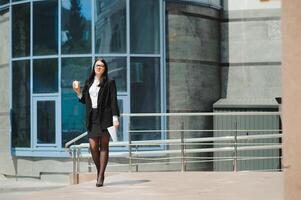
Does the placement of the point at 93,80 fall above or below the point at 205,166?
above

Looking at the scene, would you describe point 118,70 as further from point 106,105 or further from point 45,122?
point 106,105

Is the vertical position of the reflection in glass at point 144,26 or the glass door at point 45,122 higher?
the reflection in glass at point 144,26

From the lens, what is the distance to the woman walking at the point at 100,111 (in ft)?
29.8

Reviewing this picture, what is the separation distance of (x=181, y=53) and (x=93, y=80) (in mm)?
9998

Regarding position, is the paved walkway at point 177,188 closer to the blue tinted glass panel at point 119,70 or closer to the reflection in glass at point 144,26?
the blue tinted glass panel at point 119,70

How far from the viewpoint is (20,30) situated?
1914 cm

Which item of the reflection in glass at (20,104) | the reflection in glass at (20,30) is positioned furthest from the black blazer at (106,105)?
the reflection in glass at (20,30)

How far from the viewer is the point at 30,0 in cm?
1888

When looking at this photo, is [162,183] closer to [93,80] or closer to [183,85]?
[93,80]

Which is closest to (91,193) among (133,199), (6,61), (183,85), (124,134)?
(133,199)

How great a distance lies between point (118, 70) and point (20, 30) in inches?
125

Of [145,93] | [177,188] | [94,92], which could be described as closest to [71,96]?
[145,93]

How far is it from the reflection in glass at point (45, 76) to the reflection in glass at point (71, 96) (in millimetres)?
247

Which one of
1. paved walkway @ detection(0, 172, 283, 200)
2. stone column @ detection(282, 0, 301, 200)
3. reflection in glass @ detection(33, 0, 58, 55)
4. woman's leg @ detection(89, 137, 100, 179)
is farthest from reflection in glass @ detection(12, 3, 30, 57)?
stone column @ detection(282, 0, 301, 200)
